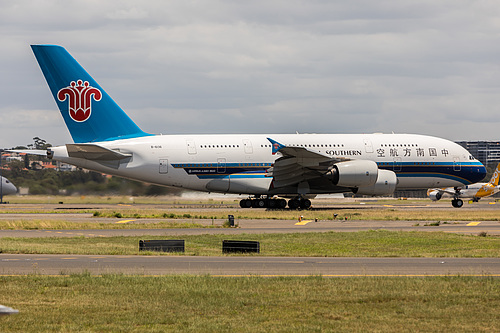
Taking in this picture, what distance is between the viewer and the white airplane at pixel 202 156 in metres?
50.0

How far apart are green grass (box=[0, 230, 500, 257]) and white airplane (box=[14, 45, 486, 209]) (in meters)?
17.4

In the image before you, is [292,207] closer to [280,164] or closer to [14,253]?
[280,164]

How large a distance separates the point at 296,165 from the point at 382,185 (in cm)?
677

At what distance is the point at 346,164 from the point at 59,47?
2342 cm

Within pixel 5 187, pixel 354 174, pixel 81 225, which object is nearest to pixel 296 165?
pixel 354 174

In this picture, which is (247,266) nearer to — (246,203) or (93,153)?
(93,153)

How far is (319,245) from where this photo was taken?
92.0 feet

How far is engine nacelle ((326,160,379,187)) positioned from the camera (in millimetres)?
48875

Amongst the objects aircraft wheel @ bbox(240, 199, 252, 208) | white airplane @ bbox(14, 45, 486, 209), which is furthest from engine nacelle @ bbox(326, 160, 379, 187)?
aircraft wheel @ bbox(240, 199, 252, 208)

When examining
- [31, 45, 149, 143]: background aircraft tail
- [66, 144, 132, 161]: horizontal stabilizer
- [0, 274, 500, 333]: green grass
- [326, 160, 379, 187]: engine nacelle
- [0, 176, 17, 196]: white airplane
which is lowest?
[0, 274, 500, 333]: green grass

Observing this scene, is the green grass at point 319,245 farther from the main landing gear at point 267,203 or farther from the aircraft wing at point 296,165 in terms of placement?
the main landing gear at point 267,203

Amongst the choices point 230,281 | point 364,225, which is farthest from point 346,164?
point 230,281

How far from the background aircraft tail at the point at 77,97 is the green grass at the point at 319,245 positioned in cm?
2126

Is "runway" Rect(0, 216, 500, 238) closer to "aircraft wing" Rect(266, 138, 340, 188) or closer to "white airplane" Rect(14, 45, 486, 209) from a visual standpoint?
"aircraft wing" Rect(266, 138, 340, 188)
